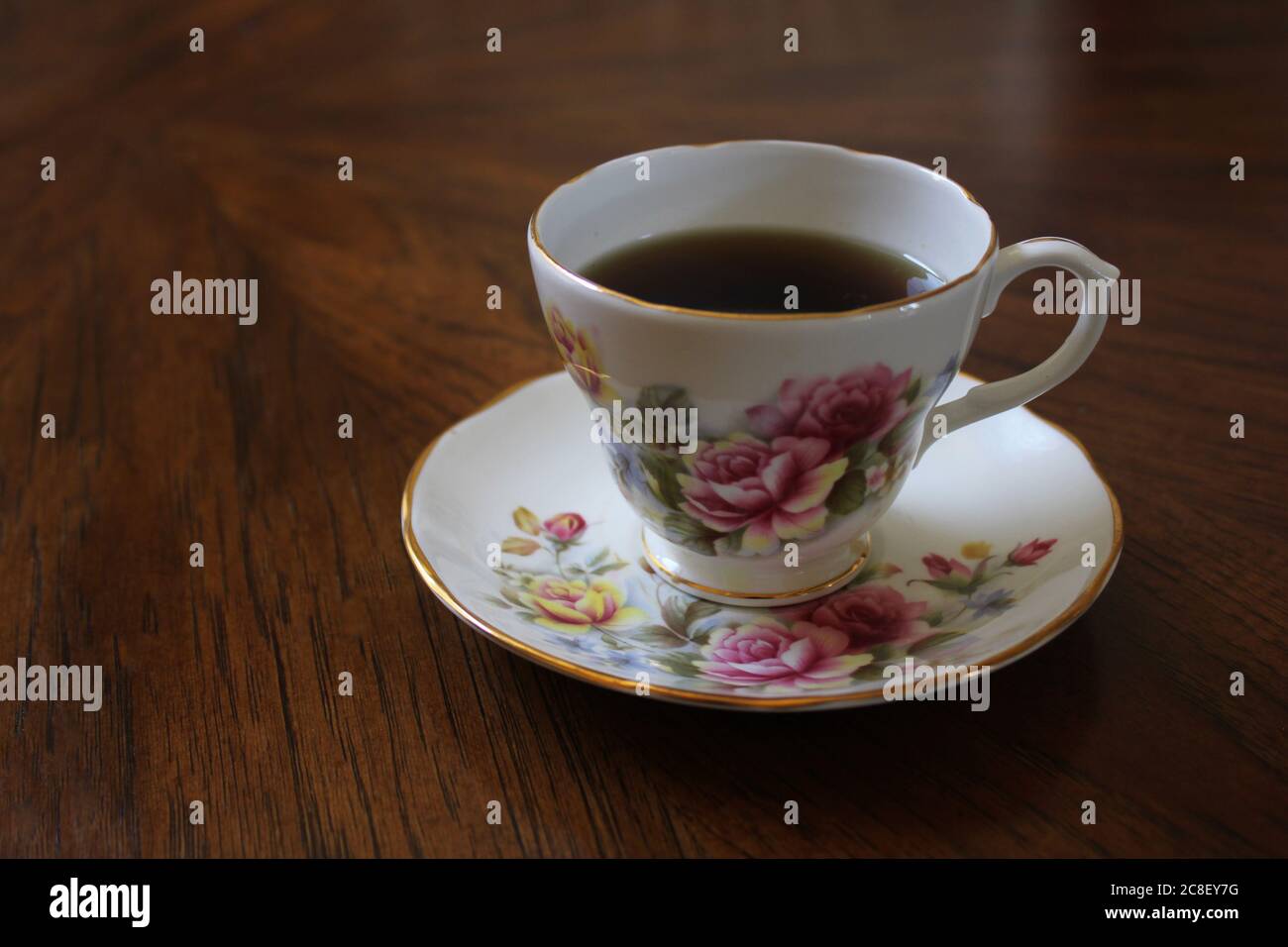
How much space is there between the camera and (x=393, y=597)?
811mm

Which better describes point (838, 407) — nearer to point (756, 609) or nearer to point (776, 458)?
point (776, 458)

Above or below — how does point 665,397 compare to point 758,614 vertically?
above

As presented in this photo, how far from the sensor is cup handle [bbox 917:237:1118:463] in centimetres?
74

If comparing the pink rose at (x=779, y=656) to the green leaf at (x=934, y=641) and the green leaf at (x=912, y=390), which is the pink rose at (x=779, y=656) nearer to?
the green leaf at (x=934, y=641)

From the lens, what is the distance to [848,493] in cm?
75

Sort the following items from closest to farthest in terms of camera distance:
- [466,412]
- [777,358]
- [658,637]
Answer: [777,358]
[658,637]
[466,412]

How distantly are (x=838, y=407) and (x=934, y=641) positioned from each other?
0.53 feet

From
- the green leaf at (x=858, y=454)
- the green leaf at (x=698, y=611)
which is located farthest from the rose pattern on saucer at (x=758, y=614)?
the green leaf at (x=858, y=454)

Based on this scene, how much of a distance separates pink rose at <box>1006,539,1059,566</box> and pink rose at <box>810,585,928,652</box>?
7 cm

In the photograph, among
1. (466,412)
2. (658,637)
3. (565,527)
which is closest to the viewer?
(658,637)

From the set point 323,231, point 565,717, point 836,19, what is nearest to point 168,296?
point 323,231

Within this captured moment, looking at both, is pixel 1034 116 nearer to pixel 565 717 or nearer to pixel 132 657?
pixel 565 717

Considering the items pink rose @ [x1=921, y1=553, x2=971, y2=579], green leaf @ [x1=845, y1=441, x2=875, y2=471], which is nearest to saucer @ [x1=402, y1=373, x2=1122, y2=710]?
pink rose @ [x1=921, y1=553, x2=971, y2=579]

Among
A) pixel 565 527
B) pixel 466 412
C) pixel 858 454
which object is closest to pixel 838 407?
pixel 858 454
